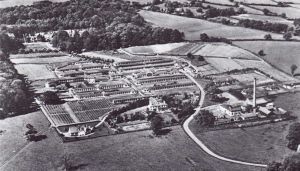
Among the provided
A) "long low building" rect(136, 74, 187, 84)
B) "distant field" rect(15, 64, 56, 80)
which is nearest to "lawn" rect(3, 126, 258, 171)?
"long low building" rect(136, 74, 187, 84)

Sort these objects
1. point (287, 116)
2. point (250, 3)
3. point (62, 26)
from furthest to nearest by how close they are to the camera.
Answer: point (250, 3)
point (62, 26)
point (287, 116)

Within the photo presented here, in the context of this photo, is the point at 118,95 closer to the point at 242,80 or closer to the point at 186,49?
the point at 242,80

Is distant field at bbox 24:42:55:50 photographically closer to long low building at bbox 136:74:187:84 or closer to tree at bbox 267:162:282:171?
long low building at bbox 136:74:187:84

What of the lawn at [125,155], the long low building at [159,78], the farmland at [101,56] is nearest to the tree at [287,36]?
the long low building at [159,78]

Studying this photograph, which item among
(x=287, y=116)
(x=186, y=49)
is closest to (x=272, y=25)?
(x=186, y=49)

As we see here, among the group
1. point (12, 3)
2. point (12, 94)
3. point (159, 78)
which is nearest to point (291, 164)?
point (159, 78)

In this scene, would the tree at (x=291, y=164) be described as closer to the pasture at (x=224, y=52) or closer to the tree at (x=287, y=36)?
the pasture at (x=224, y=52)
